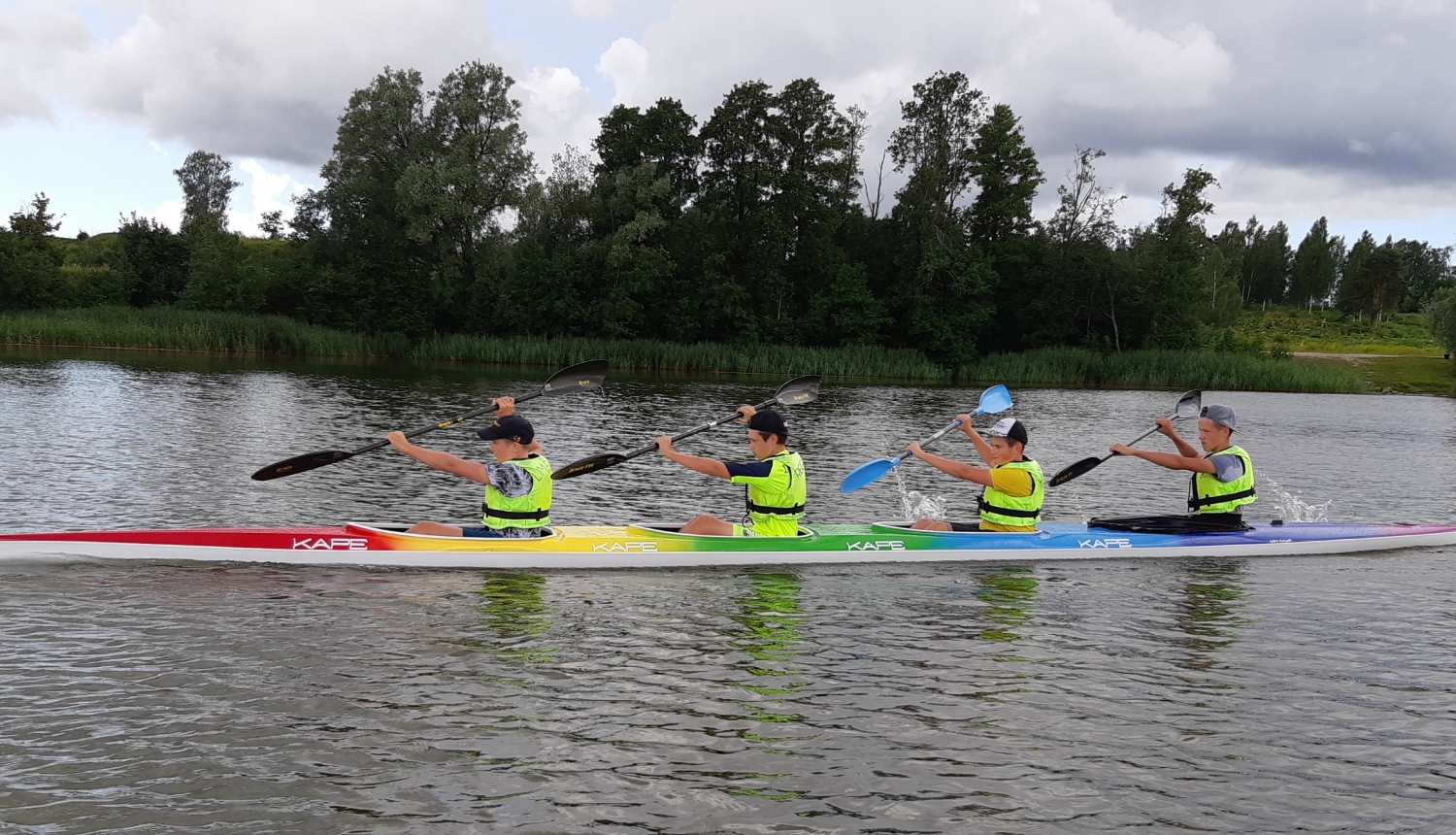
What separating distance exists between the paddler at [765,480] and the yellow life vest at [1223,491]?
17.7 ft

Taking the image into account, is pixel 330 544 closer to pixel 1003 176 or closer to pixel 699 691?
pixel 699 691

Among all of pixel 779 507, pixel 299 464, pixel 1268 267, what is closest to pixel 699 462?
pixel 779 507

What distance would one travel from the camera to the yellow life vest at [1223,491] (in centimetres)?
1268

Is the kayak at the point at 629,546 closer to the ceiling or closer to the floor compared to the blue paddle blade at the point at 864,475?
closer to the floor

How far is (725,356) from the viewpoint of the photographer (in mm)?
48750

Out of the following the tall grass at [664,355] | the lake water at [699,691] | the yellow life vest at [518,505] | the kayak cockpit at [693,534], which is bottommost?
the lake water at [699,691]

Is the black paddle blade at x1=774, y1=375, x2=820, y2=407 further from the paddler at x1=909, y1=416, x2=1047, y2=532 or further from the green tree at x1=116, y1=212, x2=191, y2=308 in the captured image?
the green tree at x1=116, y1=212, x2=191, y2=308

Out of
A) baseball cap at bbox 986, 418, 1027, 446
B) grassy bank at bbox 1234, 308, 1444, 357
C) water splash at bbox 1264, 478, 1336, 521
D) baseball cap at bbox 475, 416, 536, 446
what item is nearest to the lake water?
baseball cap at bbox 475, 416, 536, 446

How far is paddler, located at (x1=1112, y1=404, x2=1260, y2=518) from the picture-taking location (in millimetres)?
12414

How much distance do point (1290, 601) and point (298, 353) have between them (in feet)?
143

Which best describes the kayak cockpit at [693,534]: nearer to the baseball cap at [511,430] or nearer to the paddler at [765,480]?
the paddler at [765,480]

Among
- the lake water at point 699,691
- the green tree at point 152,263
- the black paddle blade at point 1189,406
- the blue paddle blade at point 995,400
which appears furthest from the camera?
the green tree at point 152,263

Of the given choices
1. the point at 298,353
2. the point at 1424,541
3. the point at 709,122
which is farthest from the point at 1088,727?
the point at 709,122

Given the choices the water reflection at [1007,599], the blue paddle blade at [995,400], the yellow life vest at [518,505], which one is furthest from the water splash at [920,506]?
the yellow life vest at [518,505]
